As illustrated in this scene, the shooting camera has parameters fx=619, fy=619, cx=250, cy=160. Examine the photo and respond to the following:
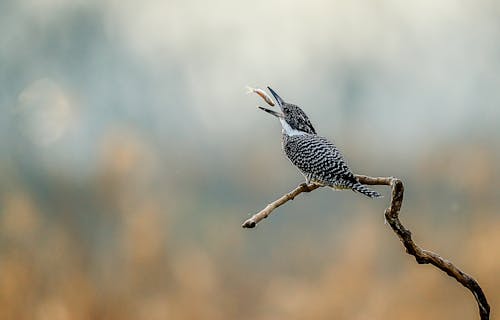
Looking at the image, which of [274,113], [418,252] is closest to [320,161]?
[274,113]

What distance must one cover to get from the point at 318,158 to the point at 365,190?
0.38 metres

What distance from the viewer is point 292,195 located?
2156 mm

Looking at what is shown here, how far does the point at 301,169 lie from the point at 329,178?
21cm

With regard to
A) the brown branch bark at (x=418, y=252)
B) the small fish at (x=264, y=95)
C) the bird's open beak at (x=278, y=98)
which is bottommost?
the brown branch bark at (x=418, y=252)

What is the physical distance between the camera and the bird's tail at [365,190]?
2.13 meters

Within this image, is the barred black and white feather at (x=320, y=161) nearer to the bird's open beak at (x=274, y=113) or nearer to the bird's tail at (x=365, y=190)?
the bird's tail at (x=365, y=190)

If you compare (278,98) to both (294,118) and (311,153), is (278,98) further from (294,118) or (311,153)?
(311,153)

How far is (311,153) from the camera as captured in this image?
101 inches

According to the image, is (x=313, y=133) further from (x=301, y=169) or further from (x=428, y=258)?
(x=428, y=258)

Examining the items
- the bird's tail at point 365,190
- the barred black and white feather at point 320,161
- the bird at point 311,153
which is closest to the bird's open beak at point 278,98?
the bird at point 311,153

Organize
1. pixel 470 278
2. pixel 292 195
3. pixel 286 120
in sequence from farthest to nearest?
pixel 286 120, pixel 292 195, pixel 470 278

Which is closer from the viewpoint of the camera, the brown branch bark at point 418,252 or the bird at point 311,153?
the brown branch bark at point 418,252

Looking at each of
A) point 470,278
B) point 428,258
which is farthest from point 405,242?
point 470,278

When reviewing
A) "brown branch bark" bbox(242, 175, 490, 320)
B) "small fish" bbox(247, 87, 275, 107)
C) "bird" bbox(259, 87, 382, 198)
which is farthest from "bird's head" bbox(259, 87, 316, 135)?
"brown branch bark" bbox(242, 175, 490, 320)
